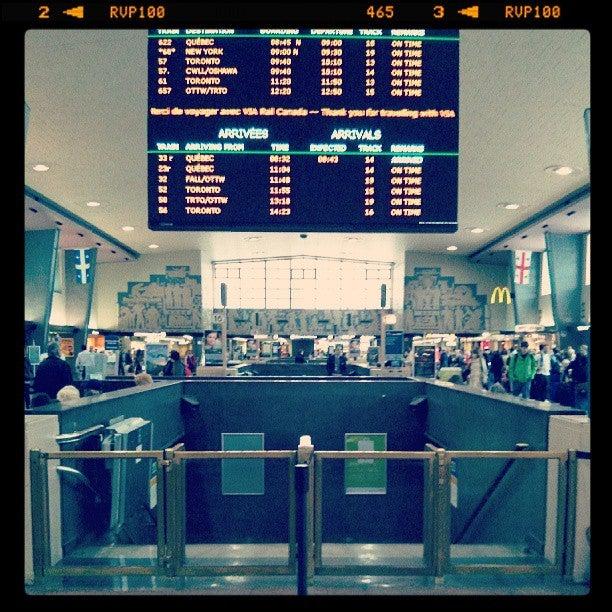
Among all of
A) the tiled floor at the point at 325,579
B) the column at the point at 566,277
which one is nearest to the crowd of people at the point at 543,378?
the column at the point at 566,277

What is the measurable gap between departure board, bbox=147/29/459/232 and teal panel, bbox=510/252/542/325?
1946cm

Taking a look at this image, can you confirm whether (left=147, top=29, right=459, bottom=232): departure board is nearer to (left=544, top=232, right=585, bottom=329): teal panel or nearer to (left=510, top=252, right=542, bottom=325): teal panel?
(left=544, top=232, right=585, bottom=329): teal panel

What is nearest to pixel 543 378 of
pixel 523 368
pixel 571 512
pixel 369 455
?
pixel 523 368

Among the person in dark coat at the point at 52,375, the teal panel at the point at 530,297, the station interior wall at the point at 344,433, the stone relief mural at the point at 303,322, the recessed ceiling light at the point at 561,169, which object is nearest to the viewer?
the station interior wall at the point at 344,433

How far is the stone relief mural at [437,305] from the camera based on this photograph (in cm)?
2472

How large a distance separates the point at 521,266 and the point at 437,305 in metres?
4.98

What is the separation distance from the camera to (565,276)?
1742cm

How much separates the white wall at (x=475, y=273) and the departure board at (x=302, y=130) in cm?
2150

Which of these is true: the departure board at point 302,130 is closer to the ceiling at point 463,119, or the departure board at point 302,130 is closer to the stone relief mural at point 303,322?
the ceiling at point 463,119

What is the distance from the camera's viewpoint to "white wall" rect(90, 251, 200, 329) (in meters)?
24.6

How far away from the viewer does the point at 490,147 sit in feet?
34.5
